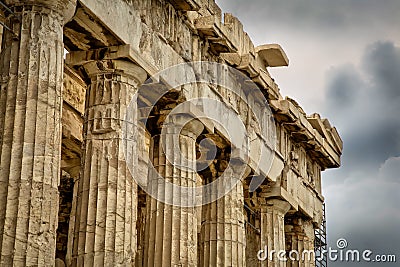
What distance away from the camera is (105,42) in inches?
762

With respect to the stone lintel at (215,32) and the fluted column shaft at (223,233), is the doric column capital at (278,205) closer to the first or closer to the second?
the fluted column shaft at (223,233)

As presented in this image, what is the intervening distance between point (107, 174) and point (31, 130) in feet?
9.50

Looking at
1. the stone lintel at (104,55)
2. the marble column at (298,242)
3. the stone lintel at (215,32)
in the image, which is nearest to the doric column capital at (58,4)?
the stone lintel at (104,55)

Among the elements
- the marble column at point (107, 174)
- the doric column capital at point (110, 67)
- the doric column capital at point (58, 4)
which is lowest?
the marble column at point (107, 174)

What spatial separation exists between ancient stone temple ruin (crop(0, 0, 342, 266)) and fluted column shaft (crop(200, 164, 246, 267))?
0.03 m

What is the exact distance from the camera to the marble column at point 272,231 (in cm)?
2844

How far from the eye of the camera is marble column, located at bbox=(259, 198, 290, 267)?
93.3ft

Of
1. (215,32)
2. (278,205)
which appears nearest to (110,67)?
(215,32)

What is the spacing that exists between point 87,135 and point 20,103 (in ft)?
10.1

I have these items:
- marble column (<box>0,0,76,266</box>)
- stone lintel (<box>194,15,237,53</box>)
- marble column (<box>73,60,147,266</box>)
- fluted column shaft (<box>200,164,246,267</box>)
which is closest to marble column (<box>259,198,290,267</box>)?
fluted column shaft (<box>200,164,246,267</box>)

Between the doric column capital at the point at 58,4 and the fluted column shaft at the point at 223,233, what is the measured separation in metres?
8.65

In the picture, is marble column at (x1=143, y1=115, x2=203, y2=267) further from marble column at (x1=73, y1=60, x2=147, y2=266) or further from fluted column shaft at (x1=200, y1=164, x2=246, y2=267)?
fluted column shaft at (x1=200, y1=164, x2=246, y2=267)

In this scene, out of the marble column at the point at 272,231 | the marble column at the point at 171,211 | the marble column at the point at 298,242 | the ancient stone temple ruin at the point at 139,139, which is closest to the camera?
the ancient stone temple ruin at the point at 139,139

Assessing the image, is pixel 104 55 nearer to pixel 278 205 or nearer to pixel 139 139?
pixel 139 139
